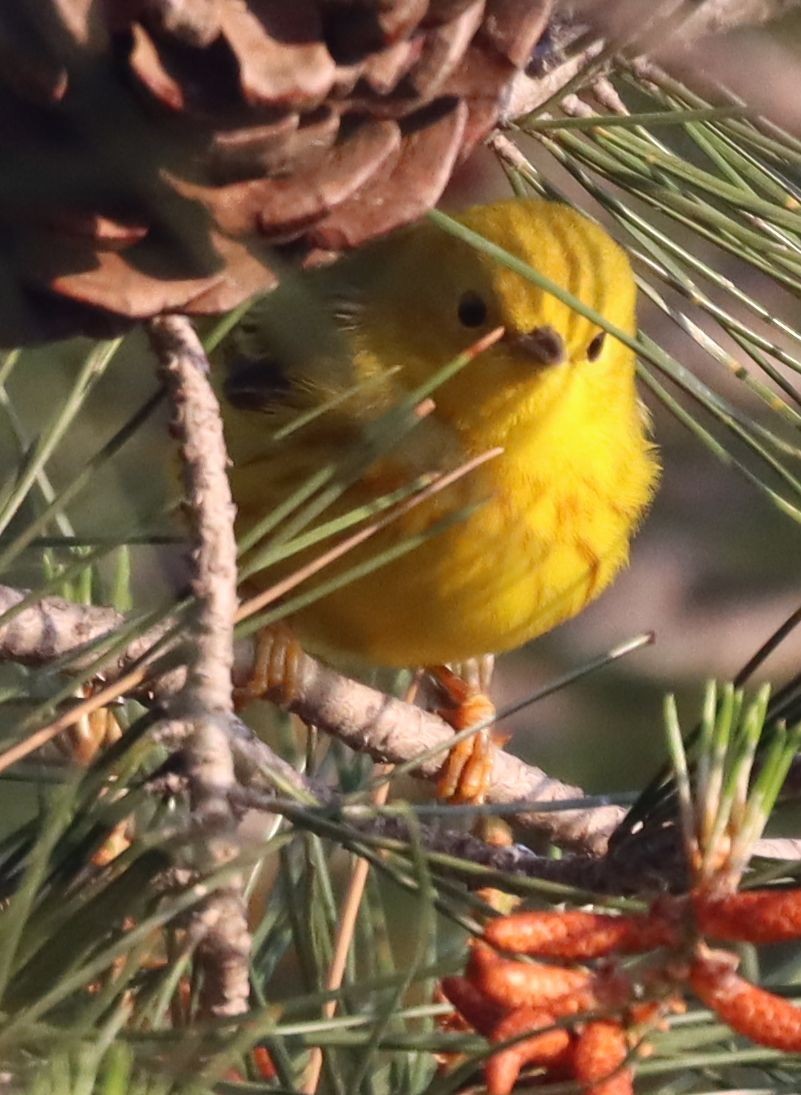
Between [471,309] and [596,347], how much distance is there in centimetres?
12

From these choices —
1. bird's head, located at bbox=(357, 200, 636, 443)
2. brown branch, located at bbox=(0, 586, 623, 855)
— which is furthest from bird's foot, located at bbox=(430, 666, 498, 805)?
bird's head, located at bbox=(357, 200, 636, 443)

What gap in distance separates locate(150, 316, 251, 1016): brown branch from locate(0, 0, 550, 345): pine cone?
32 millimetres

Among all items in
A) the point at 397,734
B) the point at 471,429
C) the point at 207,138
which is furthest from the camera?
the point at 471,429

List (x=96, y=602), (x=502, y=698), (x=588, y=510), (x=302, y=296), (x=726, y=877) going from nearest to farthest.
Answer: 1. (x=726, y=877)
2. (x=302, y=296)
3. (x=96, y=602)
4. (x=588, y=510)
5. (x=502, y=698)

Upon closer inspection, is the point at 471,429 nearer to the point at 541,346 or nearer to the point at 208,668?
the point at 541,346

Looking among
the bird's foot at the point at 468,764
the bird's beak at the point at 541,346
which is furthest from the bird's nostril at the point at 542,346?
the bird's foot at the point at 468,764

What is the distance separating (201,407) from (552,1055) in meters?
0.26

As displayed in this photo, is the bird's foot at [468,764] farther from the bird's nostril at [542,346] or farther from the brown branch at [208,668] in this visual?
the brown branch at [208,668]

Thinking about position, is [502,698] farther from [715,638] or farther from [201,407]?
[201,407]

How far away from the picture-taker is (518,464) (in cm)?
121

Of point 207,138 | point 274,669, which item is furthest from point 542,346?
point 207,138

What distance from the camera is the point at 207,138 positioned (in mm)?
504

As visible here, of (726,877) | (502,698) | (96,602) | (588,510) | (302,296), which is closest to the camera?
(726,877)

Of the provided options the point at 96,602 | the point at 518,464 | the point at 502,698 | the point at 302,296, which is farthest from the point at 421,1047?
the point at 502,698
